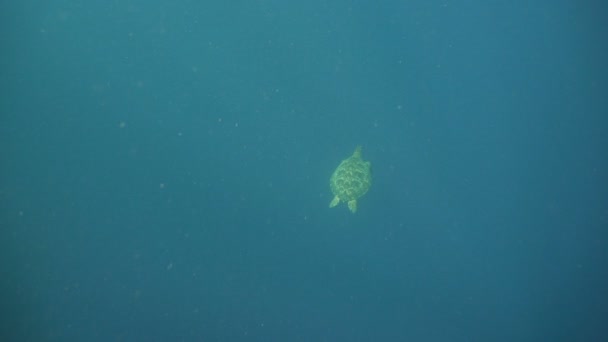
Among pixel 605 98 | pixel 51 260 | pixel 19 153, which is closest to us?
pixel 51 260

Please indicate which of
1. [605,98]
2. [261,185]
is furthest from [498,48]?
[261,185]

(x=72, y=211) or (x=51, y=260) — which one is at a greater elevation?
(x=72, y=211)

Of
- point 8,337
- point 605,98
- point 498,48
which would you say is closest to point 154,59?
point 8,337

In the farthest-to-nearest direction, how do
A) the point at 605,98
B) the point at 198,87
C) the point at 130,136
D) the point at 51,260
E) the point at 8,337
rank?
1. the point at 605,98
2. the point at 198,87
3. the point at 130,136
4. the point at 51,260
5. the point at 8,337

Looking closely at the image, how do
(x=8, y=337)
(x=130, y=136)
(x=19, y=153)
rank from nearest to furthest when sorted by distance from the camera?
(x=8, y=337), (x=19, y=153), (x=130, y=136)

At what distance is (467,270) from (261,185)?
22.7 ft

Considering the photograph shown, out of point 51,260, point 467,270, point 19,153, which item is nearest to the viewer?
point 51,260

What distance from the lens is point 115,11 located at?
744 centimetres

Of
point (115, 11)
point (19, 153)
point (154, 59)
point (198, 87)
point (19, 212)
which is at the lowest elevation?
point (19, 212)

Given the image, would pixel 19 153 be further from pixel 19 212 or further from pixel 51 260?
pixel 51 260

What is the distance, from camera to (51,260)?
5301 mm

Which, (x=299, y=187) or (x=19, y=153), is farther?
(x=299, y=187)

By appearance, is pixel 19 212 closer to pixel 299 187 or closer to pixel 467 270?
pixel 299 187

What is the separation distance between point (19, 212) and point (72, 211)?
66 centimetres
